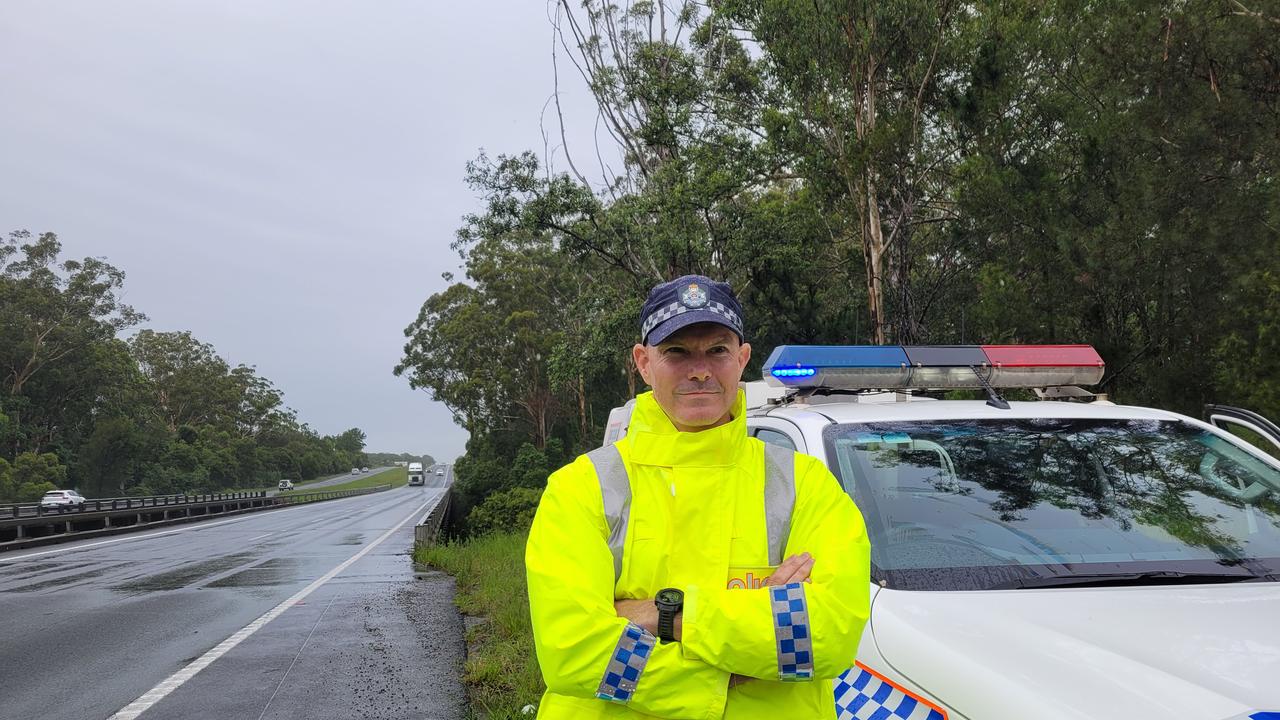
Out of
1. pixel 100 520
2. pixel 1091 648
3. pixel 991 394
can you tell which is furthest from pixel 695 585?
pixel 100 520

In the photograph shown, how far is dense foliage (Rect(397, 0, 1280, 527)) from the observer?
1016 centimetres

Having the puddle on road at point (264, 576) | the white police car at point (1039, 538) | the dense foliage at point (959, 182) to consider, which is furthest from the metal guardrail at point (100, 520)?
the white police car at point (1039, 538)

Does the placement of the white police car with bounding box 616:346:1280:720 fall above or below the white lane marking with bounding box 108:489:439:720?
above

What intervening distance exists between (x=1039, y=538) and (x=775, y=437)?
45.6 inches

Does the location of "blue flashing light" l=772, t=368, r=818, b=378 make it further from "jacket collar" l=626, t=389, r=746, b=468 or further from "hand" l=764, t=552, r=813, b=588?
"hand" l=764, t=552, r=813, b=588

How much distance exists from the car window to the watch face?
1.63 m

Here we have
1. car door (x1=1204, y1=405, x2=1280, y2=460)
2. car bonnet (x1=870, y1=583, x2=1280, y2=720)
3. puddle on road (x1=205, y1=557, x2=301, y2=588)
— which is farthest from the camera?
puddle on road (x1=205, y1=557, x2=301, y2=588)

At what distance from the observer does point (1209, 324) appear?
11336 mm

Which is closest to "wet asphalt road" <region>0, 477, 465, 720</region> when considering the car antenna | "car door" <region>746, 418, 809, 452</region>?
"car door" <region>746, 418, 809, 452</region>

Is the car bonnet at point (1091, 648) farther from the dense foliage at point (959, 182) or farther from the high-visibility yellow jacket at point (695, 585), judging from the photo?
the dense foliage at point (959, 182)

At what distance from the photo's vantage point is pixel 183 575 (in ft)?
46.4

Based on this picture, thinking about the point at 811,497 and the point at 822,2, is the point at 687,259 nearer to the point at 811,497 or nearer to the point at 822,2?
the point at 822,2

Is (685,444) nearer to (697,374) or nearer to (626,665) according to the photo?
(697,374)

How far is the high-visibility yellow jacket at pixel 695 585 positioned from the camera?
1857mm
